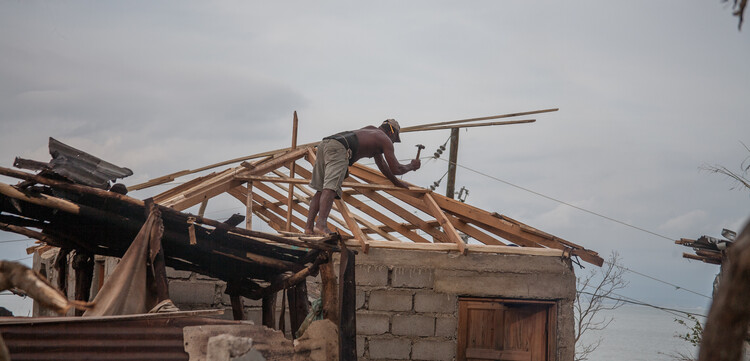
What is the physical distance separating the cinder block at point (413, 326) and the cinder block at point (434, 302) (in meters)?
0.13

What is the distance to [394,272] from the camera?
9836 millimetres

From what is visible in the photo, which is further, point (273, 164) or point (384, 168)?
point (273, 164)

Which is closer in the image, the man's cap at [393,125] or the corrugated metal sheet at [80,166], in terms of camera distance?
the corrugated metal sheet at [80,166]

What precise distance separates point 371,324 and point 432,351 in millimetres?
846

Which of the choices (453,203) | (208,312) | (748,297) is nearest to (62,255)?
(208,312)

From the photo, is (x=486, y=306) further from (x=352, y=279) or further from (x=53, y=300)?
(x=53, y=300)

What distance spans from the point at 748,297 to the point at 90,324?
4792 millimetres

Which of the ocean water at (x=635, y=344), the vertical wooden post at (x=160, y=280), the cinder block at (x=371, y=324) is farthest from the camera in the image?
the ocean water at (x=635, y=344)

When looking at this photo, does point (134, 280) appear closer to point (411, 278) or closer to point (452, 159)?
point (411, 278)

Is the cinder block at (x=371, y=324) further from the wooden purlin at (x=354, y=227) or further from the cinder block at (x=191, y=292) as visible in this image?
the cinder block at (x=191, y=292)

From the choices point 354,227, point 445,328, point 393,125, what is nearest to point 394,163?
point 393,125

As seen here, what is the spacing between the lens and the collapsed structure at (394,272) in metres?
7.98

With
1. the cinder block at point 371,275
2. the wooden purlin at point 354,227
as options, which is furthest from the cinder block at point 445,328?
the wooden purlin at point 354,227

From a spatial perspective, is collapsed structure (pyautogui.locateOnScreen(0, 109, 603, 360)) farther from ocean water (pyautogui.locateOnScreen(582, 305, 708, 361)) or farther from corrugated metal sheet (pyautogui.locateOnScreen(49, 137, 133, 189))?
ocean water (pyautogui.locateOnScreen(582, 305, 708, 361))
